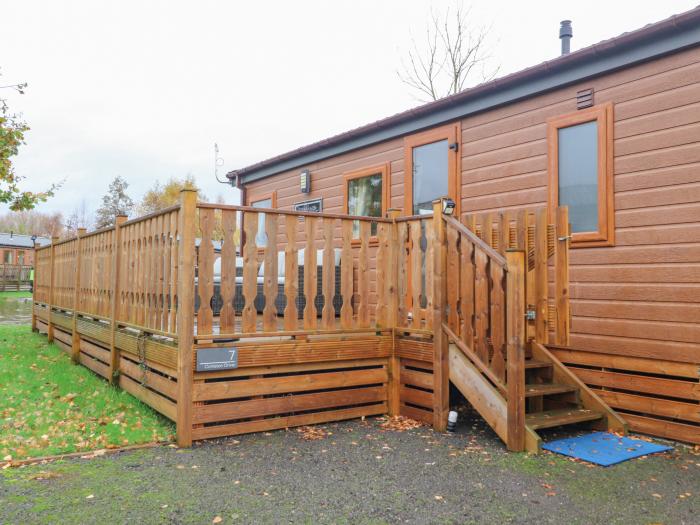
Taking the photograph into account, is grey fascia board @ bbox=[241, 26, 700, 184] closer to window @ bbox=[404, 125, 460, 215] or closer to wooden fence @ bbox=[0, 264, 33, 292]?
window @ bbox=[404, 125, 460, 215]

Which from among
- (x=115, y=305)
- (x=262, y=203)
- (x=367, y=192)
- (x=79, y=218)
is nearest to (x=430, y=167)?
(x=367, y=192)

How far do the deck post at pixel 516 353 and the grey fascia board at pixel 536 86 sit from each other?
80.9 inches

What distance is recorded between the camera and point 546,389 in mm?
4520

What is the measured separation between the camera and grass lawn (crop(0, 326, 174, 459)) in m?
3.99

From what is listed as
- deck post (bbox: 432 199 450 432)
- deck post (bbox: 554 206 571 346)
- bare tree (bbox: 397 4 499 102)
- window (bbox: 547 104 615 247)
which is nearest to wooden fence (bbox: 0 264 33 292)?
bare tree (bbox: 397 4 499 102)

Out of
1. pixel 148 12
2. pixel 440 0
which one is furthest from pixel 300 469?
pixel 440 0

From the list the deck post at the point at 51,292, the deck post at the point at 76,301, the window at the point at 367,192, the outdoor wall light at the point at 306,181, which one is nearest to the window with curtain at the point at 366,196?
the window at the point at 367,192

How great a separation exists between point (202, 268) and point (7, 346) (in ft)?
18.0

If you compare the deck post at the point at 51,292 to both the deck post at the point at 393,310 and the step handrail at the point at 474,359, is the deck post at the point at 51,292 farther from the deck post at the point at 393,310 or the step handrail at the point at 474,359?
the step handrail at the point at 474,359

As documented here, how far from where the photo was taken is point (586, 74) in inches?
192

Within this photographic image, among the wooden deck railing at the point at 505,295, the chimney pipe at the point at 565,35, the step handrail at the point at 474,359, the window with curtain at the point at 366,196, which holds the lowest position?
the step handrail at the point at 474,359

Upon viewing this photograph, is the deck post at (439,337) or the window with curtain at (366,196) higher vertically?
the window with curtain at (366,196)

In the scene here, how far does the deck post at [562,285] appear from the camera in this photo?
14.7 feet

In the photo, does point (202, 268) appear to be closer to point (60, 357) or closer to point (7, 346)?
point (60, 357)
